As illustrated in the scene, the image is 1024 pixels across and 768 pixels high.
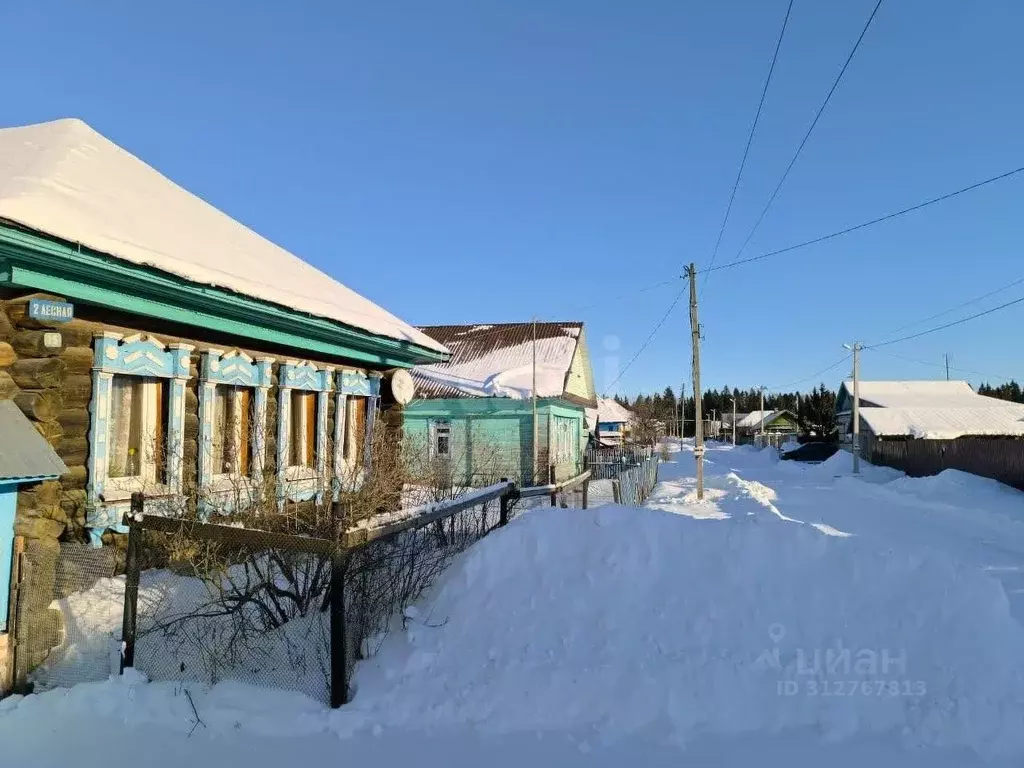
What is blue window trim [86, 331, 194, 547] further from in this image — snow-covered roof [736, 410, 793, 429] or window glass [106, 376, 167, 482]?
snow-covered roof [736, 410, 793, 429]

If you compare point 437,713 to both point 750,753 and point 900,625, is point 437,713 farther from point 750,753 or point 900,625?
point 900,625

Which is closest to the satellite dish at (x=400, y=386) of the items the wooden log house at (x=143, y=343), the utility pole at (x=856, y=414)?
the wooden log house at (x=143, y=343)

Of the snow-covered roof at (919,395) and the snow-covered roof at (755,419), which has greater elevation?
the snow-covered roof at (919,395)

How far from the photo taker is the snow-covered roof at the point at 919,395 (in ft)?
158

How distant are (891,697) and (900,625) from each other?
30.8 inches

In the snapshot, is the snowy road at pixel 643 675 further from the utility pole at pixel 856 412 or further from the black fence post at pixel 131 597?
the utility pole at pixel 856 412

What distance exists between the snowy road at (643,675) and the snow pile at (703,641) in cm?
1

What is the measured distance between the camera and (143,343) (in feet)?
20.5

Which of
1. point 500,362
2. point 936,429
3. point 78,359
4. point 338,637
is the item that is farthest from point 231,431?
point 936,429

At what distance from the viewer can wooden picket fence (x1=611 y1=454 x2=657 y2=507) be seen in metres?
13.3

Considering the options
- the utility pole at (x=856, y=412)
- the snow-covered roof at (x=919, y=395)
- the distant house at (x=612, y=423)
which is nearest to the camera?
the utility pole at (x=856, y=412)

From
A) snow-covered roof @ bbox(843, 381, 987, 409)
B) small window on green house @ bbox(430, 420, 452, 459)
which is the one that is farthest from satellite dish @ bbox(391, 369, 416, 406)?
snow-covered roof @ bbox(843, 381, 987, 409)

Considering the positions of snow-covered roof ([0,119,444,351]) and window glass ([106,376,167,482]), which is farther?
window glass ([106,376,167,482])

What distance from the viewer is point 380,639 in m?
4.88
